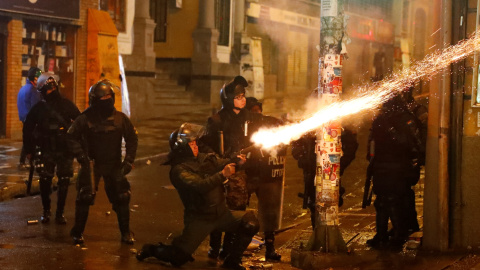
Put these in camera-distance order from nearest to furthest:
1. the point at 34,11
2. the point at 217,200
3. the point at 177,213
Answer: the point at 217,200, the point at 177,213, the point at 34,11

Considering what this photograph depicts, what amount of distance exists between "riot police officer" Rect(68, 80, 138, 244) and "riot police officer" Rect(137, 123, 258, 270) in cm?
120

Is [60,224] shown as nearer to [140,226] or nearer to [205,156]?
[140,226]

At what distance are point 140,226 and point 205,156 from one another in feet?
8.44

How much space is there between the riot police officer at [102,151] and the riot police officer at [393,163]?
282cm

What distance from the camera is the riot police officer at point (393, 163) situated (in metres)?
8.74

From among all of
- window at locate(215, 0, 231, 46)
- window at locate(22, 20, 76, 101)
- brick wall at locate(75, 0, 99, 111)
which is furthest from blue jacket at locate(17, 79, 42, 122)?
window at locate(215, 0, 231, 46)

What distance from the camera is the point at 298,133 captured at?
8.25 m

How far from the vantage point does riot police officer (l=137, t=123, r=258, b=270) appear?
735 cm

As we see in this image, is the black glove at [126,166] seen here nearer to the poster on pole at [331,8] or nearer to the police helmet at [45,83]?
the police helmet at [45,83]

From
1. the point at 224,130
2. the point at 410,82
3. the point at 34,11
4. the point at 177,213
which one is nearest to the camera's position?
the point at 224,130

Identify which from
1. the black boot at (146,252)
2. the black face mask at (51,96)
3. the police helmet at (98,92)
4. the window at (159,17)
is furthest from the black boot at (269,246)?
the window at (159,17)

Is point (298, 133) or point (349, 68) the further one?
point (349, 68)

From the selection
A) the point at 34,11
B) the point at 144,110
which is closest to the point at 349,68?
the point at 144,110

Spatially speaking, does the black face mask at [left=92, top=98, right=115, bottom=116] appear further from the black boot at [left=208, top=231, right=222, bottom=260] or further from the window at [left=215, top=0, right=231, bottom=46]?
the window at [left=215, top=0, right=231, bottom=46]
